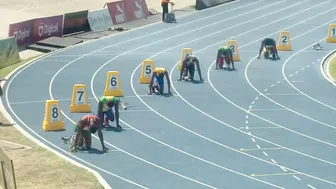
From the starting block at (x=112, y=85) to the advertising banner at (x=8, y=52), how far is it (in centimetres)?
729

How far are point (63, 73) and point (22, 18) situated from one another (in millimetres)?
15590

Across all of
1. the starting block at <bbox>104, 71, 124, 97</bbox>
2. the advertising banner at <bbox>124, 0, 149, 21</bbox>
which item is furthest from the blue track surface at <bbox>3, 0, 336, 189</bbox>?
the advertising banner at <bbox>124, 0, 149, 21</bbox>

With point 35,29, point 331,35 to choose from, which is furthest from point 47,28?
point 331,35

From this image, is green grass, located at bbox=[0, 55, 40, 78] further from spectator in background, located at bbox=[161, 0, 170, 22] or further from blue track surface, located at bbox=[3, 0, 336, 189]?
spectator in background, located at bbox=[161, 0, 170, 22]

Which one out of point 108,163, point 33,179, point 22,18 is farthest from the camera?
point 22,18

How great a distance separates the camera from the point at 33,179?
794 inches

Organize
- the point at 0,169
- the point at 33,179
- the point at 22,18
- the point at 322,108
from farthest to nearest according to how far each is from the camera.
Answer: the point at 22,18, the point at 322,108, the point at 33,179, the point at 0,169

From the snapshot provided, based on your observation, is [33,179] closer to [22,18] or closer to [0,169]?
[0,169]

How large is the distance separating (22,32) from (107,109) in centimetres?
1504

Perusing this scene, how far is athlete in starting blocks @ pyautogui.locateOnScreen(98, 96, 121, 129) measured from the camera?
83.5ft

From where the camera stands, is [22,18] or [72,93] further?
[22,18]

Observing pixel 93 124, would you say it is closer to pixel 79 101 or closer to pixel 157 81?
pixel 79 101

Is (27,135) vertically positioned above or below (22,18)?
below

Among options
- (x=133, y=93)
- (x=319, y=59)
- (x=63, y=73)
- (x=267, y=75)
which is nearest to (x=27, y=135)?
(x=133, y=93)
